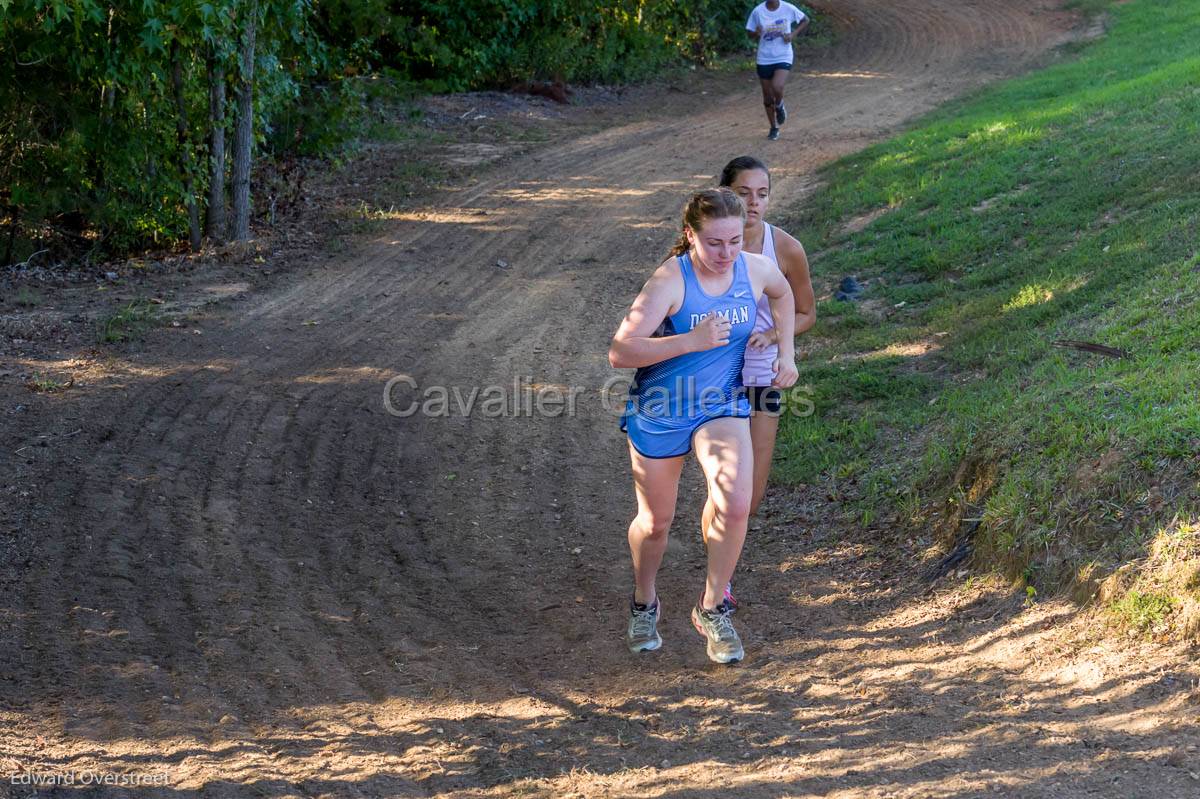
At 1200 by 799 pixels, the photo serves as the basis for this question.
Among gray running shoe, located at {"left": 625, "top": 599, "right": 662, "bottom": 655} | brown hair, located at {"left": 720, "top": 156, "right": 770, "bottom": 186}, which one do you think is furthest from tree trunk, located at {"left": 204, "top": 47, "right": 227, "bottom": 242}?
gray running shoe, located at {"left": 625, "top": 599, "right": 662, "bottom": 655}

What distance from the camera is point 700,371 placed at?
448 centimetres

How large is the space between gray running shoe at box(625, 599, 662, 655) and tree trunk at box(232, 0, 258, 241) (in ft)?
26.6

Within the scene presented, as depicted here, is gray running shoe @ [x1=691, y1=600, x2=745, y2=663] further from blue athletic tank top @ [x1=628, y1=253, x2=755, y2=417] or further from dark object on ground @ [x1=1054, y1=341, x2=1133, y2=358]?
dark object on ground @ [x1=1054, y1=341, x2=1133, y2=358]

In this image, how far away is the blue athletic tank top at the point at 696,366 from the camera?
447 centimetres

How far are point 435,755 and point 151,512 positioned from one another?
2.85 meters

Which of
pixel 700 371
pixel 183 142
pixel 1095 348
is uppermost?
pixel 183 142

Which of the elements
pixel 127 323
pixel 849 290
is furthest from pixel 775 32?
pixel 127 323

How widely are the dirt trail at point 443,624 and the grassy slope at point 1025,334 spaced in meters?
0.44

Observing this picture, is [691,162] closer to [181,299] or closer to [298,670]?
[181,299]

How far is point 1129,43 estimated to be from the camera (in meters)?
18.9

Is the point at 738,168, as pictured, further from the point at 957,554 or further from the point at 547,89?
the point at 547,89

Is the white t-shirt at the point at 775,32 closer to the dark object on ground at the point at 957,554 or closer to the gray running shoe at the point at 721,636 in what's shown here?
the dark object on ground at the point at 957,554

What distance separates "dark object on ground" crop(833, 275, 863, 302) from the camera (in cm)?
944

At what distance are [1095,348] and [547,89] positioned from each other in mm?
14032
